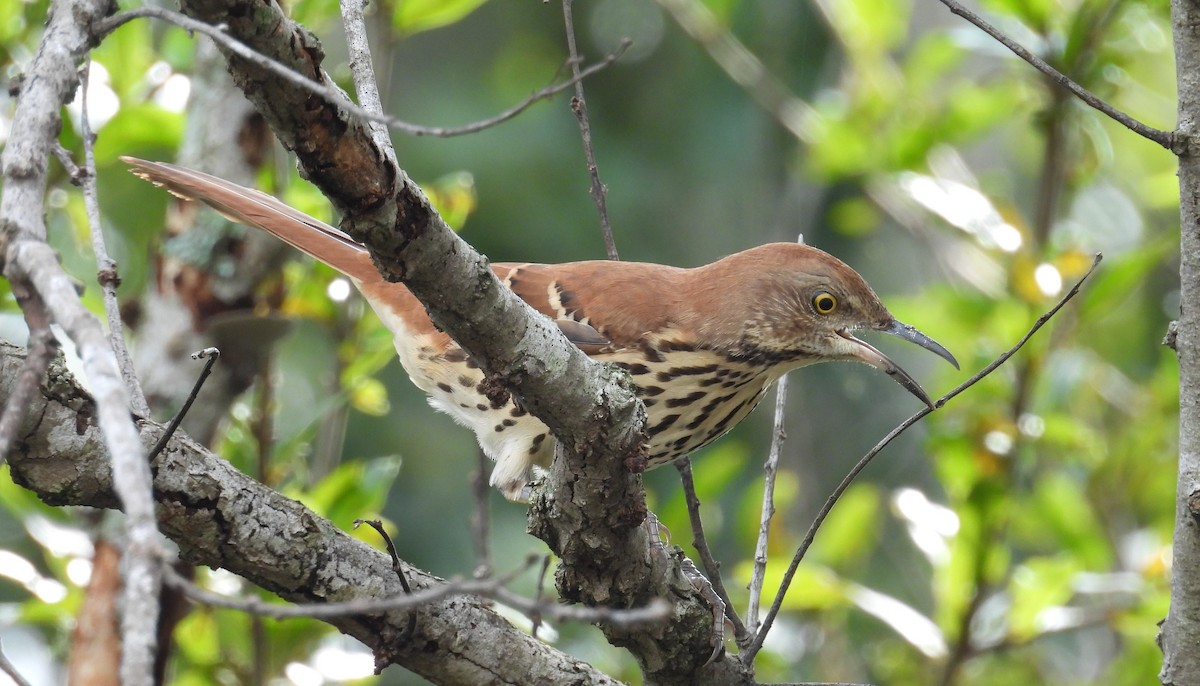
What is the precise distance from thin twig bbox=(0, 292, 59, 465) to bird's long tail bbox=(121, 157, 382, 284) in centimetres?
180

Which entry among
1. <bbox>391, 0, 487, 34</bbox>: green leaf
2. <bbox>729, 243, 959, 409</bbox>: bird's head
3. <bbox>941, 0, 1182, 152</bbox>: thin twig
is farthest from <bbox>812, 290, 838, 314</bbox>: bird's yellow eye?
<bbox>391, 0, 487, 34</bbox>: green leaf

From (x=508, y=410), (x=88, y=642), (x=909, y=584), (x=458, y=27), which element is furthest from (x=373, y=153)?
(x=458, y=27)

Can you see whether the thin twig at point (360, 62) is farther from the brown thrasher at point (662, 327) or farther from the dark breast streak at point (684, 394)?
the dark breast streak at point (684, 394)

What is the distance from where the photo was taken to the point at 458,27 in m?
7.38

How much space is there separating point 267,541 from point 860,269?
17.1ft

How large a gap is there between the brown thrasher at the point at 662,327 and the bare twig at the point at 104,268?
45.5 inches

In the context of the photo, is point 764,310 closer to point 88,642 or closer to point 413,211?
point 413,211

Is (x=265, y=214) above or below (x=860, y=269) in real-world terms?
below

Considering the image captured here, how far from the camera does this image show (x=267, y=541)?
2.07m

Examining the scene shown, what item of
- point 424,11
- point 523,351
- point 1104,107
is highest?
point 424,11

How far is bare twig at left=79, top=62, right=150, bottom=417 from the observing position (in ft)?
5.41

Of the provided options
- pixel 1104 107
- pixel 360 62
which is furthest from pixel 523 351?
pixel 1104 107

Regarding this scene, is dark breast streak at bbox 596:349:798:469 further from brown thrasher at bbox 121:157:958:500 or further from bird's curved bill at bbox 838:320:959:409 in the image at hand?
bird's curved bill at bbox 838:320:959:409

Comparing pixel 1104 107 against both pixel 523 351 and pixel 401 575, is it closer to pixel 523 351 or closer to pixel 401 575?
pixel 523 351
